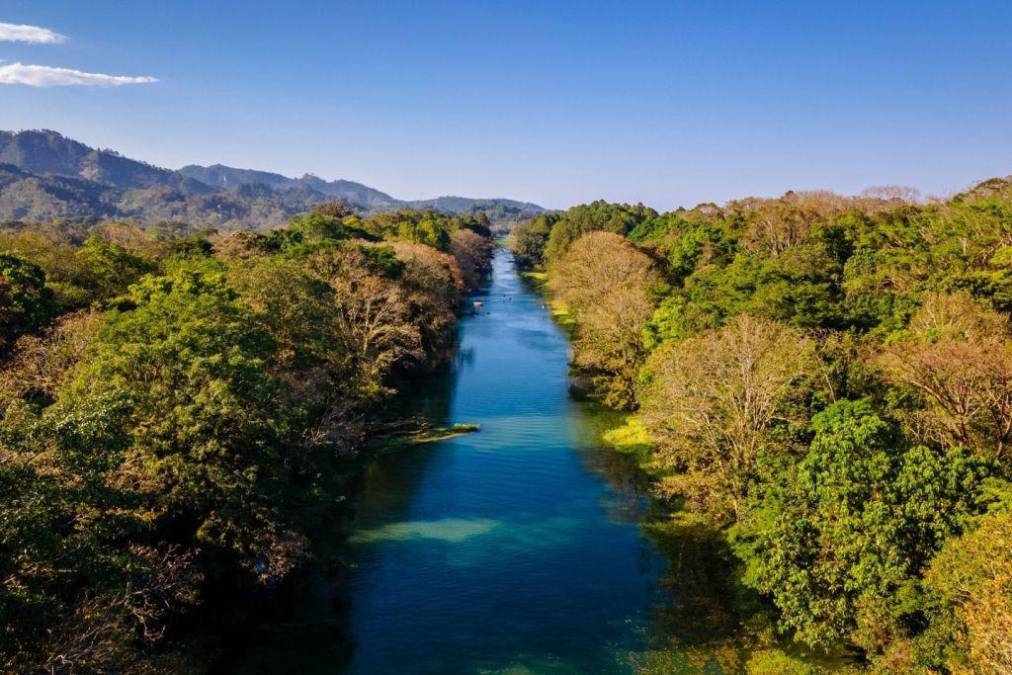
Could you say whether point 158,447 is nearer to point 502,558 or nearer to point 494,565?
point 494,565

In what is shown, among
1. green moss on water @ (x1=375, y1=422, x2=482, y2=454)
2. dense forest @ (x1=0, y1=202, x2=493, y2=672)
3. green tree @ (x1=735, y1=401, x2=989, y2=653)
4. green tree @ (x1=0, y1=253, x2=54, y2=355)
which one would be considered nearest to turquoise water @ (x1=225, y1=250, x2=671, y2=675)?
green moss on water @ (x1=375, y1=422, x2=482, y2=454)

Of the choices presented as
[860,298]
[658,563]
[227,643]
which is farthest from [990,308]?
[227,643]

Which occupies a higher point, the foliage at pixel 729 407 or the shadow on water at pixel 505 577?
the foliage at pixel 729 407

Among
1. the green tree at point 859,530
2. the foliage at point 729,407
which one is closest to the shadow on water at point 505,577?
the foliage at point 729,407

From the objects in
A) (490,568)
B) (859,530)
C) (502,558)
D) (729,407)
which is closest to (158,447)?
(490,568)

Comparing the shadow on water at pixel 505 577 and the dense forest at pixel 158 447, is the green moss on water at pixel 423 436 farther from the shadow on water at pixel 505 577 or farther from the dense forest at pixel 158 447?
the dense forest at pixel 158 447

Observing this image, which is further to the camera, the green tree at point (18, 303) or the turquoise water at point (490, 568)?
the green tree at point (18, 303)

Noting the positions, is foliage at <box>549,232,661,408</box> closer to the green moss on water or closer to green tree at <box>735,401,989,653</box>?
the green moss on water
